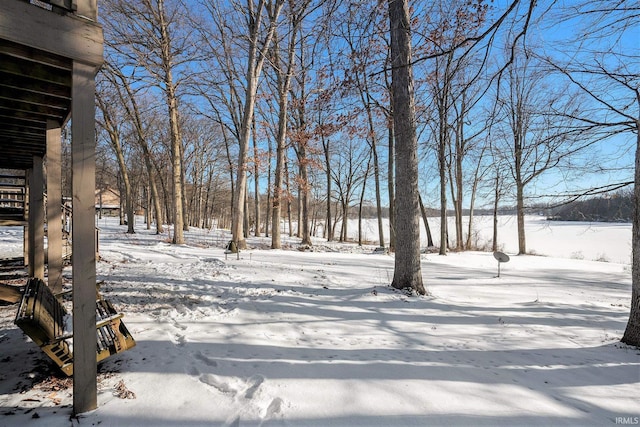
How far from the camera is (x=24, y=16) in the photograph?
1.91m

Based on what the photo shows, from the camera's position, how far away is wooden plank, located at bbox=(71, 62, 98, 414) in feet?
6.97

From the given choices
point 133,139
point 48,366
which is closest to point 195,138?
point 133,139

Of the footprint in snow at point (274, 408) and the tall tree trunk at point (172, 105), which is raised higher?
the tall tree trunk at point (172, 105)

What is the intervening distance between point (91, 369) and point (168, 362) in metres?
0.75

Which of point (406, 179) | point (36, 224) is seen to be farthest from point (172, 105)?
point (406, 179)

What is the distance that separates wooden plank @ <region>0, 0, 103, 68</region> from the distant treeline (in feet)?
22.0

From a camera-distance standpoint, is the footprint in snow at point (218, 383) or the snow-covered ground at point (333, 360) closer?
the snow-covered ground at point (333, 360)

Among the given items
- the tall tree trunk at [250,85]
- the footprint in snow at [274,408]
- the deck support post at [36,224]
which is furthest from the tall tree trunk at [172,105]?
the footprint in snow at [274,408]

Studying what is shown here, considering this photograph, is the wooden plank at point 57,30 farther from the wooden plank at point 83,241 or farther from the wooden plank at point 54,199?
the wooden plank at point 54,199

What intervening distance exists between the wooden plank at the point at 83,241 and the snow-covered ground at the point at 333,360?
0.24 meters

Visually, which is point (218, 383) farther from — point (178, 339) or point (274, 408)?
point (178, 339)

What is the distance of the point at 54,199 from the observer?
4133 mm

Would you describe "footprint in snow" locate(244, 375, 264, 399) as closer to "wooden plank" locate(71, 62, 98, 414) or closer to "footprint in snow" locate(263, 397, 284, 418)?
"footprint in snow" locate(263, 397, 284, 418)

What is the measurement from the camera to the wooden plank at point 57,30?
6.12ft
